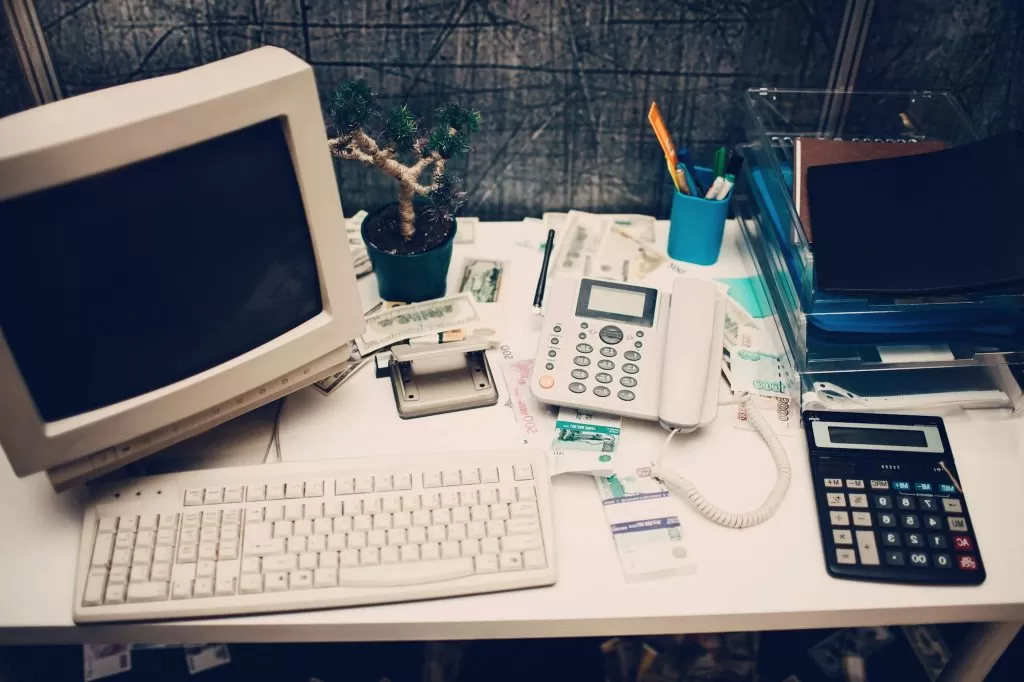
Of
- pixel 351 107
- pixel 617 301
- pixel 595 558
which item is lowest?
pixel 595 558

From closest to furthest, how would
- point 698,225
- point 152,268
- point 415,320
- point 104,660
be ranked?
1. point 152,268
2. point 415,320
3. point 698,225
4. point 104,660

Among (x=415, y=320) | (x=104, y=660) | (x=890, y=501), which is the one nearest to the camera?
(x=890, y=501)

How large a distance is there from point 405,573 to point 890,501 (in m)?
0.50

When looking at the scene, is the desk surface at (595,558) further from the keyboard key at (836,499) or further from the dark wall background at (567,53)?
the dark wall background at (567,53)

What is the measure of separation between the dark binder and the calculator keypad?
224mm

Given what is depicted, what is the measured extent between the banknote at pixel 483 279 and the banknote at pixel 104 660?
0.79m

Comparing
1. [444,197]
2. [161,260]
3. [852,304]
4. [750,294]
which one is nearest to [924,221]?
[852,304]

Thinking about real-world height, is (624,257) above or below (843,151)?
below

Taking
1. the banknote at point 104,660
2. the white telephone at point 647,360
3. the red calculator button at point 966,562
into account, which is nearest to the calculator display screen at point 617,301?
the white telephone at point 647,360

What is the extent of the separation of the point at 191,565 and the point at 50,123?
42 cm

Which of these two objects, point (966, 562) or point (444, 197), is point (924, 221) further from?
point (444, 197)

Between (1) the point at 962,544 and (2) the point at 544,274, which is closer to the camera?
(1) the point at 962,544

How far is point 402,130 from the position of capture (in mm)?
1014

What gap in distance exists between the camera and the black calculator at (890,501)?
813 mm
